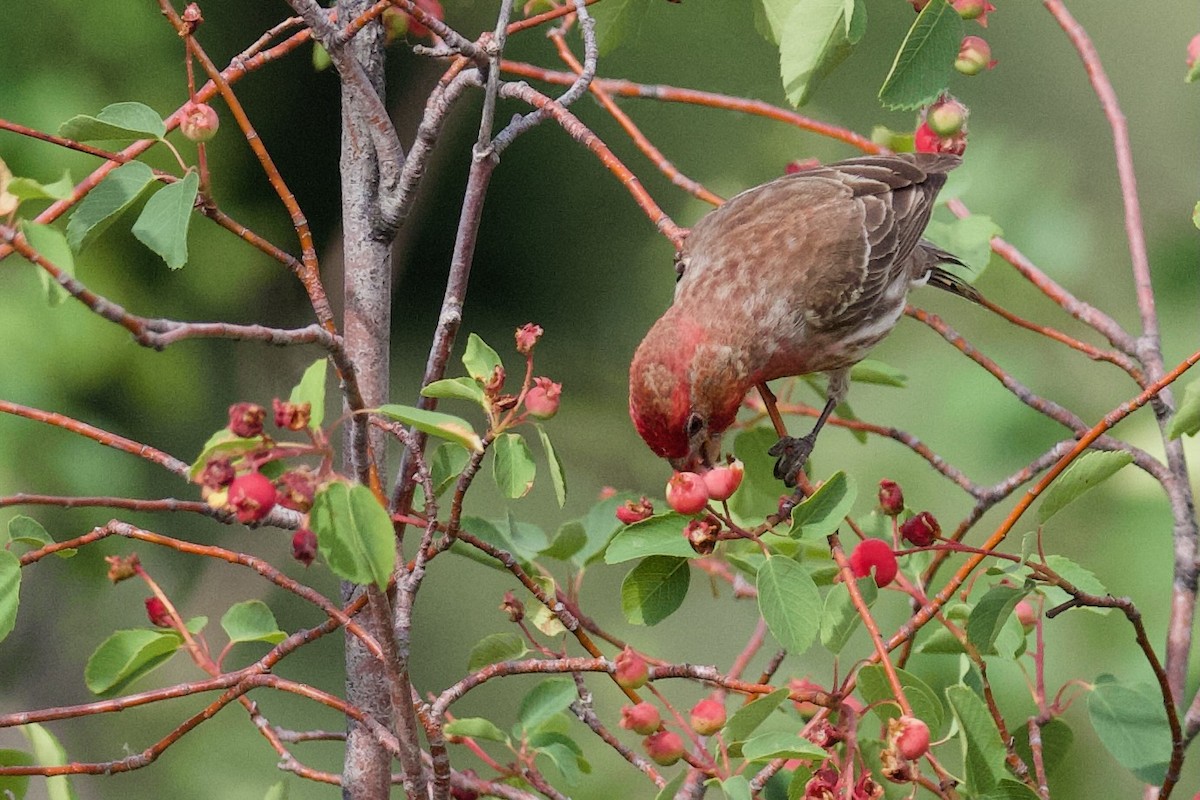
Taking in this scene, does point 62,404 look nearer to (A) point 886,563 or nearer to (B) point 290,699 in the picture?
(B) point 290,699

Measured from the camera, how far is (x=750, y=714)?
1.68 m

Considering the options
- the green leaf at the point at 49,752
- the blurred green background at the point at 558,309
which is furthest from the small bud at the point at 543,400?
the blurred green background at the point at 558,309

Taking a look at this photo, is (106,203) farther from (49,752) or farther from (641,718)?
(641,718)

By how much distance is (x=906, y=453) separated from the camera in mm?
4062

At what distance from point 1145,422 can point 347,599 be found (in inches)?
97.1

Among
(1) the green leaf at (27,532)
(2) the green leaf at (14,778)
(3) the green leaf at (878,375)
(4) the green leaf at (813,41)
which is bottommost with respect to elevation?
(2) the green leaf at (14,778)

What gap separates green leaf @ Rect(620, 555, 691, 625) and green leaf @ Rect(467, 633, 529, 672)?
0.94 feet

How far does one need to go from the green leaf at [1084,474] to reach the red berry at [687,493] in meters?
0.47

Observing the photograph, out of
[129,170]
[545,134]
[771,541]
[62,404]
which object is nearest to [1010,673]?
[771,541]

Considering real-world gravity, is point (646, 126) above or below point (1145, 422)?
above

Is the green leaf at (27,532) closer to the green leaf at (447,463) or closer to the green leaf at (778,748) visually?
the green leaf at (447,463)

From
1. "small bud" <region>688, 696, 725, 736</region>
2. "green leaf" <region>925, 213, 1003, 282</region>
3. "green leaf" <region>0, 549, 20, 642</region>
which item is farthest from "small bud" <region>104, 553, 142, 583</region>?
"green leaf" <region>925, 213, 1003, 282</region>

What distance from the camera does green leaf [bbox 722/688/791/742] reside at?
1.62 metres

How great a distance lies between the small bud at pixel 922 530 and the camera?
2.00m
